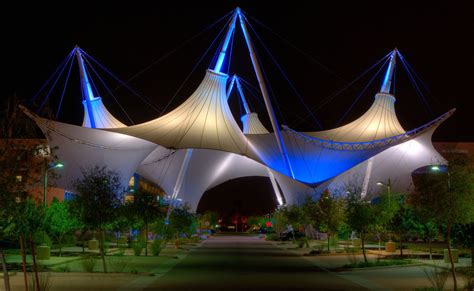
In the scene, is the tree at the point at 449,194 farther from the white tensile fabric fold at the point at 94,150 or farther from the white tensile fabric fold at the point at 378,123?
the white tensile fabric fold at the point at 378,123

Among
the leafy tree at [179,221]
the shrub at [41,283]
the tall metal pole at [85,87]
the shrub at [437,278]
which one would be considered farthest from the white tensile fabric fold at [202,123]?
the shrub at [41,283]

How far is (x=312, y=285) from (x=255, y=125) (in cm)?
5890

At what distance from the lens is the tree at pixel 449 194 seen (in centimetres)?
1448

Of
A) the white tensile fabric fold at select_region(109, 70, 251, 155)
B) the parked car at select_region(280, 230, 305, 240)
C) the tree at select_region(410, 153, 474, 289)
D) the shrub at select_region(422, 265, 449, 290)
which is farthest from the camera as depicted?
the parked car at select_region(280, 230, 305, 240)

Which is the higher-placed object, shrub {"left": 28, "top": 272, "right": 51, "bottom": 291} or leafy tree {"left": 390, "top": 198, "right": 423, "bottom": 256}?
leafy tree {"left": 390, "top": 198, "right": 423, "bottom": 256}

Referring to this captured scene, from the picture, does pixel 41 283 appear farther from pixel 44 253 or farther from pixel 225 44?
pixel 225 44

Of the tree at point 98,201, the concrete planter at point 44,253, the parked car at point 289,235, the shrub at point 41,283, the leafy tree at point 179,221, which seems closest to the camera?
the shrub at point 41,283

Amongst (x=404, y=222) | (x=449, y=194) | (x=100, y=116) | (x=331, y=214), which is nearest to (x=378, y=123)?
(x=100, y=116)

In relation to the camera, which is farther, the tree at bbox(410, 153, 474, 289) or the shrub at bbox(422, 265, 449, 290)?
the tree at bbox(410, 153, 474, 289)

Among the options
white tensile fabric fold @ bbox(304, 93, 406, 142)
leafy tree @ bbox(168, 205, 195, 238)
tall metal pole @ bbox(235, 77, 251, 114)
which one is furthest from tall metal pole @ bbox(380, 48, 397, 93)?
leafy tree @ bbox(168, 205, 195, 238)

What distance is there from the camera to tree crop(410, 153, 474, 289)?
47.5 feet

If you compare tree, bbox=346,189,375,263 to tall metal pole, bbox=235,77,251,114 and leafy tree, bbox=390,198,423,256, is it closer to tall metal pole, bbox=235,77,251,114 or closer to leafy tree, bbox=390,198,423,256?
leafy tree, bbox=390,198,423,256

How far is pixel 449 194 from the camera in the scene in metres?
14.4

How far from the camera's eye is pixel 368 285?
18141 mm
